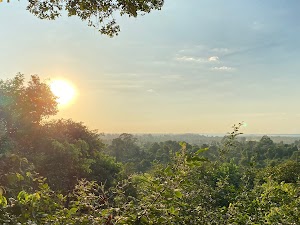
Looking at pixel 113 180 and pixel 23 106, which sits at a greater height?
pixel 23 106

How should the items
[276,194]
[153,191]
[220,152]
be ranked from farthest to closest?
[276,194], [220,152], [153,191]

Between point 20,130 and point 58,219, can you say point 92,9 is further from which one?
point 20,130

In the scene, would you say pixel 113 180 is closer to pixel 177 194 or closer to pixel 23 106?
pixel 23 106

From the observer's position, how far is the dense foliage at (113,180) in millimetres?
2461

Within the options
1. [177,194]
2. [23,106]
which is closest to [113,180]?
[23,106]

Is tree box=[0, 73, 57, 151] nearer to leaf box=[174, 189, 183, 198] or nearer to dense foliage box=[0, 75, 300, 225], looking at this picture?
dense foliage box=[0, 75, 300, 225]

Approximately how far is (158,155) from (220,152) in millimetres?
54580

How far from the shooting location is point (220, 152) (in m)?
4.43

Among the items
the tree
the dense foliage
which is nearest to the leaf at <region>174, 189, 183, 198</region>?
the dense foliage

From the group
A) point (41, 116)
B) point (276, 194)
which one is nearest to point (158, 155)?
point (41, 116)

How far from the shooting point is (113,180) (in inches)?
855

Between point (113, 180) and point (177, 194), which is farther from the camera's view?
point (113, 180)

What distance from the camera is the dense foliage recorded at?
8.07 feet

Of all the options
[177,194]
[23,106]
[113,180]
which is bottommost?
[113,180]
